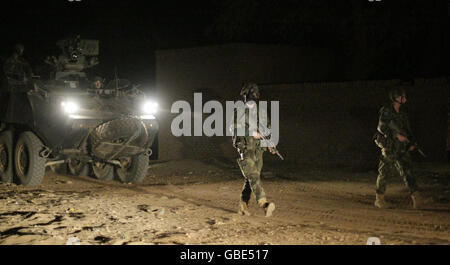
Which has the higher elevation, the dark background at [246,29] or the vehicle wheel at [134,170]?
the dark background at [246,29]

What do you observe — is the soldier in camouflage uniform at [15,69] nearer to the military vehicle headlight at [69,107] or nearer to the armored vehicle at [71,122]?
the armored vehicle at [71,122]

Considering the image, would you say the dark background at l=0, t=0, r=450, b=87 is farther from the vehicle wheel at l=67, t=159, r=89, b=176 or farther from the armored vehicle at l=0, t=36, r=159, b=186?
the armored vehicle at l=0, t=36, r=159, b=186

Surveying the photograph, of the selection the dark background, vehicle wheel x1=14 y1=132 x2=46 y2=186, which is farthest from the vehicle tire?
vehicle wheel x1=14 y1=132 x2=46 y2=186

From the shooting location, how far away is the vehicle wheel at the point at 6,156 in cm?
1181

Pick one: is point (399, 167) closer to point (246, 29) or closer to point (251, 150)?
point (251, 150)

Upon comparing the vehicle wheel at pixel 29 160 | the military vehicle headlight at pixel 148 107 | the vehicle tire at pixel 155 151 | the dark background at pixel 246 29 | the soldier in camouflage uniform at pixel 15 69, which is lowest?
the vehicle tire at pixel 155 151

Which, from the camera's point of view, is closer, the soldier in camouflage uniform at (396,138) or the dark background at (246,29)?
→ the soldier in camouflage uniform at (396,138)

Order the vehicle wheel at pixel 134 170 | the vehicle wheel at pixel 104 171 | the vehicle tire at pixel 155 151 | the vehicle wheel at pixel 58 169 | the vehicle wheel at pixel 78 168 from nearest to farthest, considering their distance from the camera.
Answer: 1. the vehicle wheel at pixel 134 170
2. the vehicle wheel at pixel 104 171
3. the vehicle wheel at pixel 78 168
4. the vehicle wheel at pixel 58 169
5. the vehicle tire at pixel 155 151

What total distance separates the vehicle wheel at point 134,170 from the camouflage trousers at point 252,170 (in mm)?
4288

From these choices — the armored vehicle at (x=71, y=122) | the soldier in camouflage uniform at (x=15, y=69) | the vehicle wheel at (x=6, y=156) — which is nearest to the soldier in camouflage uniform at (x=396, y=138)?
the armored vehicle at (x=71, y=122)

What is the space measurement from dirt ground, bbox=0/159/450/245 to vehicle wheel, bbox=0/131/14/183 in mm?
472

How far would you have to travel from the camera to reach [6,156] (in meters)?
12.1

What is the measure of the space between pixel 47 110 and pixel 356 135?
7923 mm
